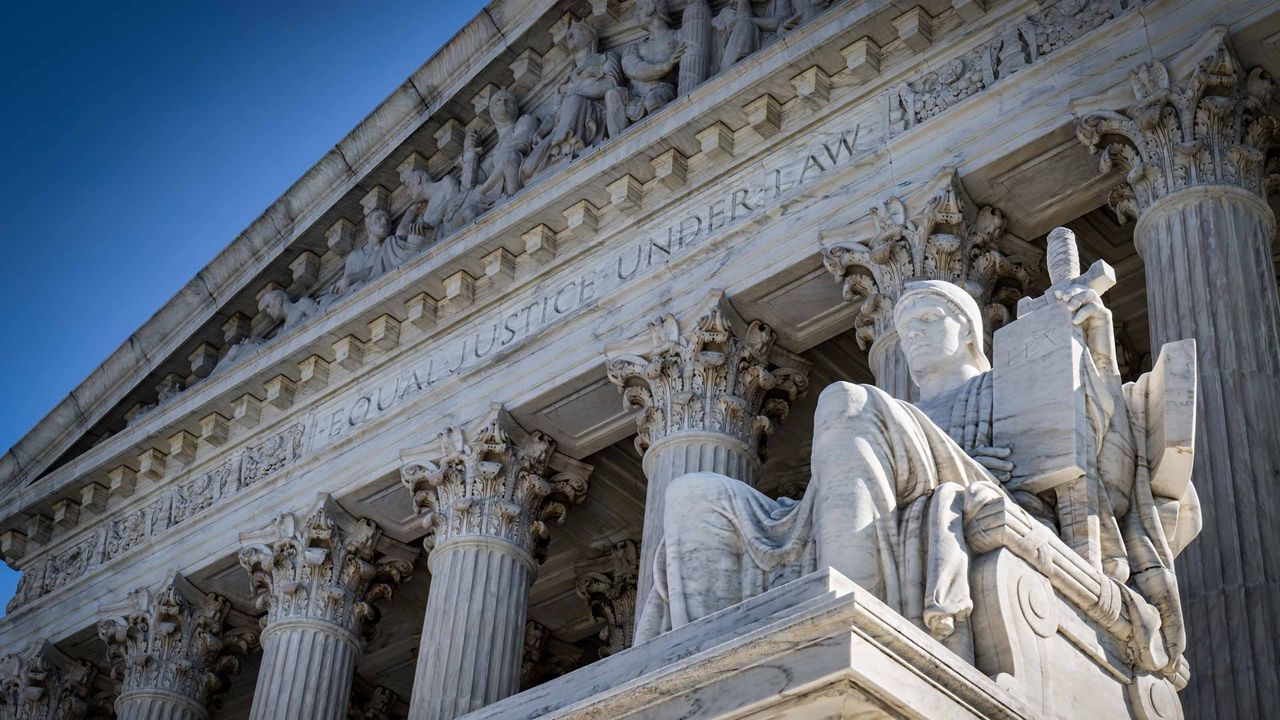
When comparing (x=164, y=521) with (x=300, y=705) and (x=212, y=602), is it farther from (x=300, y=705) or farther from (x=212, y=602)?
(x=300, y=705)

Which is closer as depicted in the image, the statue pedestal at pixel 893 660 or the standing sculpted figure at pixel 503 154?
the statue pedestal at pixel 893 660

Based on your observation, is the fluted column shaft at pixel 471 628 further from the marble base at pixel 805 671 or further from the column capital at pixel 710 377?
the marble base at pixel 805 671

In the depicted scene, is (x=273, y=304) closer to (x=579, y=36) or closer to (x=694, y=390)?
(x=579, y=36)

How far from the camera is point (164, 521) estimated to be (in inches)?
935

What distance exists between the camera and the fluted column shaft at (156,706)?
2238 centimetres

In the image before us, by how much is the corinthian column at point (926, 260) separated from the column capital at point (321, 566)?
285 inches

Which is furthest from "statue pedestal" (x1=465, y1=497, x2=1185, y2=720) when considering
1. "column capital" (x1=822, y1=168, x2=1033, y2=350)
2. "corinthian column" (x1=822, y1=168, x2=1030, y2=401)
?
"column capital" (x1=822, y1=168, x2=1033, y2=350)

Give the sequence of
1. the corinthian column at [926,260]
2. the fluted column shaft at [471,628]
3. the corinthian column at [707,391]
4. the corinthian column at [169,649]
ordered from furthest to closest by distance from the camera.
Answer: the corinthian column at [169,649], the fluted column shaft at [471,628], the corinthian column at [707,391], the corinthian column at [926,260]

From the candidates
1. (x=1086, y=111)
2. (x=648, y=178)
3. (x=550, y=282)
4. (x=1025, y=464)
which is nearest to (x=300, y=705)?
(x=550, y=282)

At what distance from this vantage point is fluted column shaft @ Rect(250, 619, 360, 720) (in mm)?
20062

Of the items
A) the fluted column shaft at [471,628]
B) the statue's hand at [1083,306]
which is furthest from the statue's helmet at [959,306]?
the fluted column shaft at [471,628]

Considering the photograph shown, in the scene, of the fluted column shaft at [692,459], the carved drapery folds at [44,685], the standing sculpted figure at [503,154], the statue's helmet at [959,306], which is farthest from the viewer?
the carved drapery folds at [44,685]

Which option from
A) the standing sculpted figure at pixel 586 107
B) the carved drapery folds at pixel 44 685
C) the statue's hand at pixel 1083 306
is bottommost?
the statue's hand at pixel 1083 306

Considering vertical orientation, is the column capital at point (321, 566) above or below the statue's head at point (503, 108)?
below
